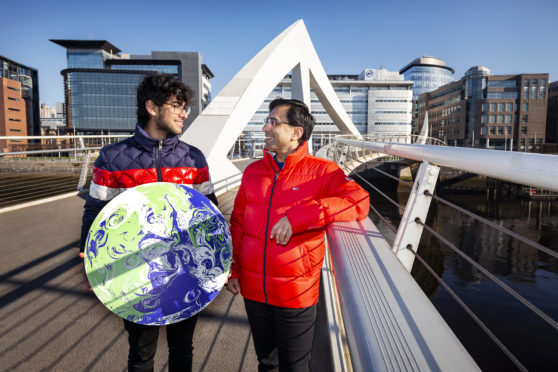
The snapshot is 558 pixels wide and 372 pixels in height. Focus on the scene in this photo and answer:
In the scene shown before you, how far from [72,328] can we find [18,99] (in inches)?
2946

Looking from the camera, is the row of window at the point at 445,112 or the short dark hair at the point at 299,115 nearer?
the short dark hair at the point at 299,115

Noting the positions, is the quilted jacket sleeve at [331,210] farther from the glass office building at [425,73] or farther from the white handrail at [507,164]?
the glass office building at [425,73]

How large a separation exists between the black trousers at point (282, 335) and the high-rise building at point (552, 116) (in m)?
80.1

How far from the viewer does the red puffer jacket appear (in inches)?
56.4

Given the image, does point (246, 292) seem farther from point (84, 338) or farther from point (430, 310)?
point (84, 338)

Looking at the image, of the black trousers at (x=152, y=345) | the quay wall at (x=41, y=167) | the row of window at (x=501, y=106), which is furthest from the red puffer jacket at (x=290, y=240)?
the row of window at (x=501, y=106)

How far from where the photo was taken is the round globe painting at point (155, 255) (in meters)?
1.29

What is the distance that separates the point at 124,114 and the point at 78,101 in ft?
27.3

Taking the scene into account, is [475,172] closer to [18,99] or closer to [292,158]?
[292,158]

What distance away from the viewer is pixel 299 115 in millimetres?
1649

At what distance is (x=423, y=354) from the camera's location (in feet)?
1.96

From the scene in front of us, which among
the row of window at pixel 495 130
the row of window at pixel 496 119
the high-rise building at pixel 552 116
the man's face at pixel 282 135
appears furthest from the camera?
the high-rise building at pixel 552 116

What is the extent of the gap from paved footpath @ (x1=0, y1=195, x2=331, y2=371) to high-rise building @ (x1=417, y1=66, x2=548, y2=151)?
69347 millimetres

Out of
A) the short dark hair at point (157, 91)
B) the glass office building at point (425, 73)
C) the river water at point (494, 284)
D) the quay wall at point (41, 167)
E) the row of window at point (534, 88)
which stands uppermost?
the glass office building at point (425, 73)
